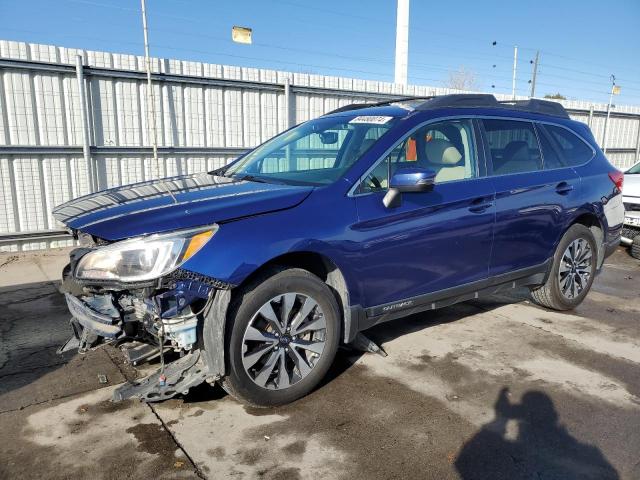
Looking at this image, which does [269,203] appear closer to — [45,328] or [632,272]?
[45,328]

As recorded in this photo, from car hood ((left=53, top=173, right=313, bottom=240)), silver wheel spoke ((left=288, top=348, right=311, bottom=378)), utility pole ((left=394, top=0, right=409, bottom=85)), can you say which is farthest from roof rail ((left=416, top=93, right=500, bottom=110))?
utility pole ((left=394, top=0, right=409, bottom=85))

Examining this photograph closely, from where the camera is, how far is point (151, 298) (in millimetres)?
2744

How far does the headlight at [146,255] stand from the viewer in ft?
8.84

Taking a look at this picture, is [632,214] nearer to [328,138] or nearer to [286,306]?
[328,138]

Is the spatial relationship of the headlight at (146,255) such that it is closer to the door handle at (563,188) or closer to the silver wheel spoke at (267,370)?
the silver wheel spoke at (267,370)

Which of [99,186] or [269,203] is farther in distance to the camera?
[99,186]

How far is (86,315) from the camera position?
286 cm

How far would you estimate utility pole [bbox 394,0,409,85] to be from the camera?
13517mm

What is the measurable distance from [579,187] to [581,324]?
1299mm

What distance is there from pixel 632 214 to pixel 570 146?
343cm

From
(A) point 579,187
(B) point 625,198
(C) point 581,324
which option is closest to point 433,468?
(C) point 581,324

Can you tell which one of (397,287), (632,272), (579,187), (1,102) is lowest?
(632,272)

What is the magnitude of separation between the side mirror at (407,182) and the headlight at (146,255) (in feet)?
4.24

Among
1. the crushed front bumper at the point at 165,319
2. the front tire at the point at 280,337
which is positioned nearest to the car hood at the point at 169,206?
the crushed front bumper at the point at 165,319
